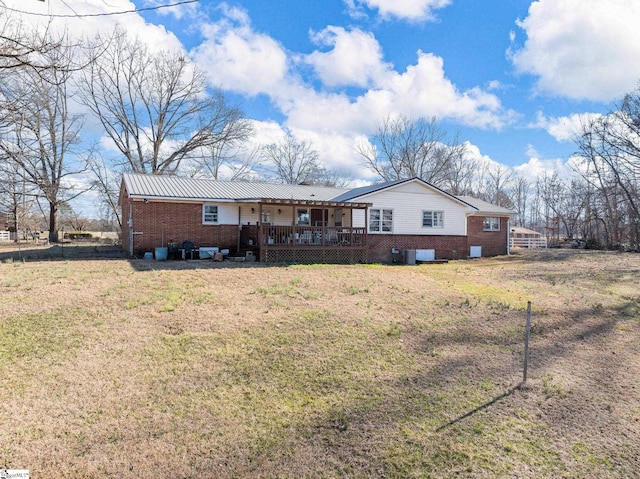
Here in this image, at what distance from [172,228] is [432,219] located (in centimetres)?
1306

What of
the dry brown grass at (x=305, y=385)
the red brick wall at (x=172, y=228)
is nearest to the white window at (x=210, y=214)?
the red brick wall at (x=172, y=228)

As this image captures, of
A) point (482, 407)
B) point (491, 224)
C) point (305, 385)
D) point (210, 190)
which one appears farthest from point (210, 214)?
point (491, 224)

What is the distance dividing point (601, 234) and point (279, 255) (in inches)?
1104

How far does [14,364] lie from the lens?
186 inches

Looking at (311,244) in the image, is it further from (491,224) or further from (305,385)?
(491,224)

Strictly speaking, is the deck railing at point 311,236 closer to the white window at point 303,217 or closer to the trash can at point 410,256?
the white window at point 303,217

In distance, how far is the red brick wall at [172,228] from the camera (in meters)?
15.9

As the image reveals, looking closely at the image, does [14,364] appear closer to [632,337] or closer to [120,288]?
[120,288]

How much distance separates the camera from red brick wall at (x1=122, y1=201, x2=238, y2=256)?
52.2 ft

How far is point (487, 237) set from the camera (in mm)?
22609

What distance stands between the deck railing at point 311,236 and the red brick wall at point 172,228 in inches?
114

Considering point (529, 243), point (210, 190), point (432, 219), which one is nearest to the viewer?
point (210, 190)

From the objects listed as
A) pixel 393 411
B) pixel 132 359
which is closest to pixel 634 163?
pixel 393 411

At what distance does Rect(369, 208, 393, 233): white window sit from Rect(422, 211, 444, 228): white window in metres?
2.16
